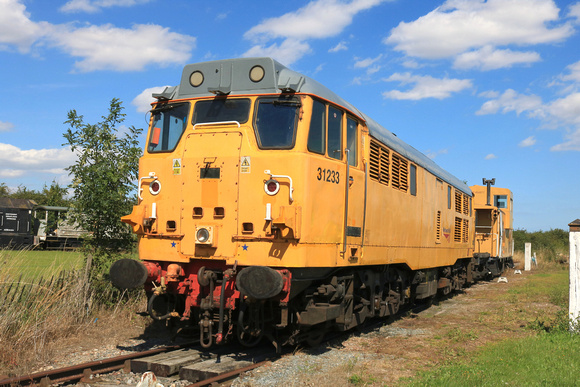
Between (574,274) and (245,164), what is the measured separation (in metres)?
6.27

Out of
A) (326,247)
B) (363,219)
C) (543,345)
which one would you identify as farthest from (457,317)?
(326,247)

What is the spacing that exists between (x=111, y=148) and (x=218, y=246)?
3.89 meters

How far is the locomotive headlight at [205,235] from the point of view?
6.92 meters

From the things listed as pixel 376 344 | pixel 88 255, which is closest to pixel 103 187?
pixel 88 255

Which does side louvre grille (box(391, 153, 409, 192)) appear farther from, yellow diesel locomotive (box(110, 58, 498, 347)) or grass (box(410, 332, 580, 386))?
grass (box(410, 332, 580, 386))

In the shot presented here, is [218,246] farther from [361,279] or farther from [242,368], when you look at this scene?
[361,279]

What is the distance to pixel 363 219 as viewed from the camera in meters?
8.14

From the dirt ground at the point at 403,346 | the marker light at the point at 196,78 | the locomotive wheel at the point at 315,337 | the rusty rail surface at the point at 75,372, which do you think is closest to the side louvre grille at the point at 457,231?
the dirt ground at the point at 403,346

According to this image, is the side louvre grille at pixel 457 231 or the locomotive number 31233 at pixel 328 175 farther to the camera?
the side louvre grille at pixel 457 231

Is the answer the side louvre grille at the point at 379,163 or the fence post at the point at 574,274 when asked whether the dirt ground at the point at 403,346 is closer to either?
the fence post at the point at 574,274

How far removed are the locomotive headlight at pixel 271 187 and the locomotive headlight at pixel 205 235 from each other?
91 cm

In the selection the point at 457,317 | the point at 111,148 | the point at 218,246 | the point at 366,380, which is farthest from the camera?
the point at 457,317

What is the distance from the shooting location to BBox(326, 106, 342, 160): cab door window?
7.41 m

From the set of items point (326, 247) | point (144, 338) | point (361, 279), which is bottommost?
point (144, 338)
